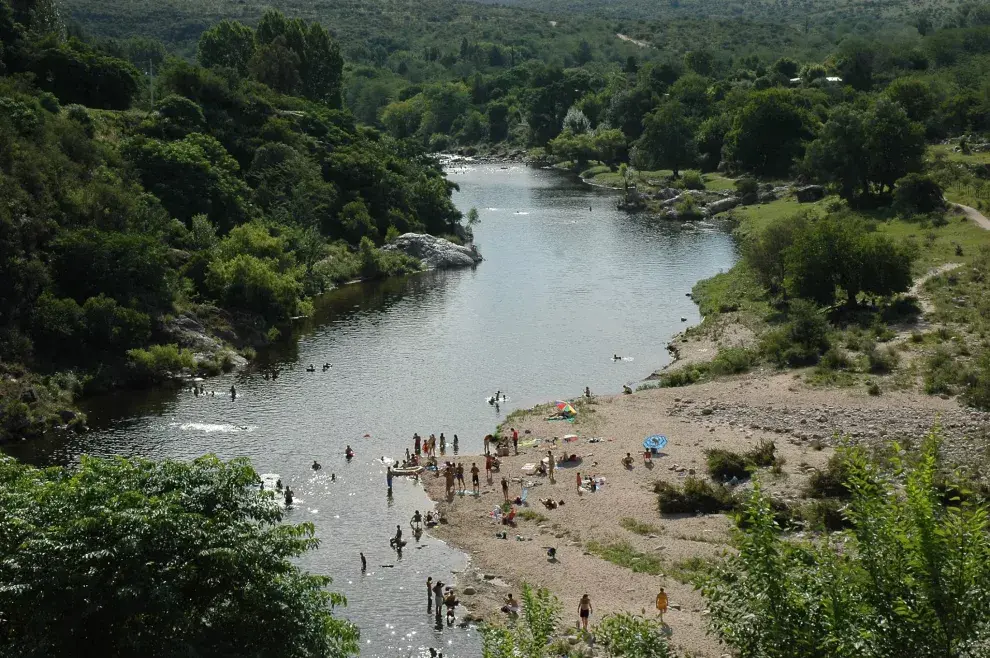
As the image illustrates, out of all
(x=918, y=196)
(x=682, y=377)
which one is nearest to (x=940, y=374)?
(x=682, y=377)

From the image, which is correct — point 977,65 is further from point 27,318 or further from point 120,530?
point 120,530

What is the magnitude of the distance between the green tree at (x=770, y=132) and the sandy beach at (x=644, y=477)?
3142 inches

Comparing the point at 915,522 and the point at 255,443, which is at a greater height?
the point at 915,522

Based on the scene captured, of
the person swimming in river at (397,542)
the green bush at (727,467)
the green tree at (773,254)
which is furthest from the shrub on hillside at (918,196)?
the person swimming in river at (397,542)

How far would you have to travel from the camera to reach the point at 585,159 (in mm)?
174625

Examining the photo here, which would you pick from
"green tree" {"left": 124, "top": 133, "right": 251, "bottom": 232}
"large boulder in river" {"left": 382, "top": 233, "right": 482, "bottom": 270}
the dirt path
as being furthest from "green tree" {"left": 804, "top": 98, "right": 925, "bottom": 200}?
"green tree" {"left": 124, "top": 133, "right": 251, "bottom": 232}

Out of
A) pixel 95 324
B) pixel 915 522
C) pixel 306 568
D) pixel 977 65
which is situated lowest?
pixel 306 568

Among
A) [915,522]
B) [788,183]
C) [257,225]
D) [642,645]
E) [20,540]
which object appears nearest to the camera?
[915,522]

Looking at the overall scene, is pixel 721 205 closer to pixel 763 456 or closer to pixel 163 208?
pixel 163 208

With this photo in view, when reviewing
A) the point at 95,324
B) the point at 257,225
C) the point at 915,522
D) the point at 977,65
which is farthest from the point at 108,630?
the point at 977,65

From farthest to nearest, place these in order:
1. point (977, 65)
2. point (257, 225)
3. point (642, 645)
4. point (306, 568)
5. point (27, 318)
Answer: point (977, 65) < point (257, 225) < point (27, 318) < point (306, 568) < point (642, 645)

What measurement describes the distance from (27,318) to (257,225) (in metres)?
27.1

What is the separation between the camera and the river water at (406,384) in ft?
150

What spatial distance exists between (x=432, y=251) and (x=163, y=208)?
2653 centimetres
